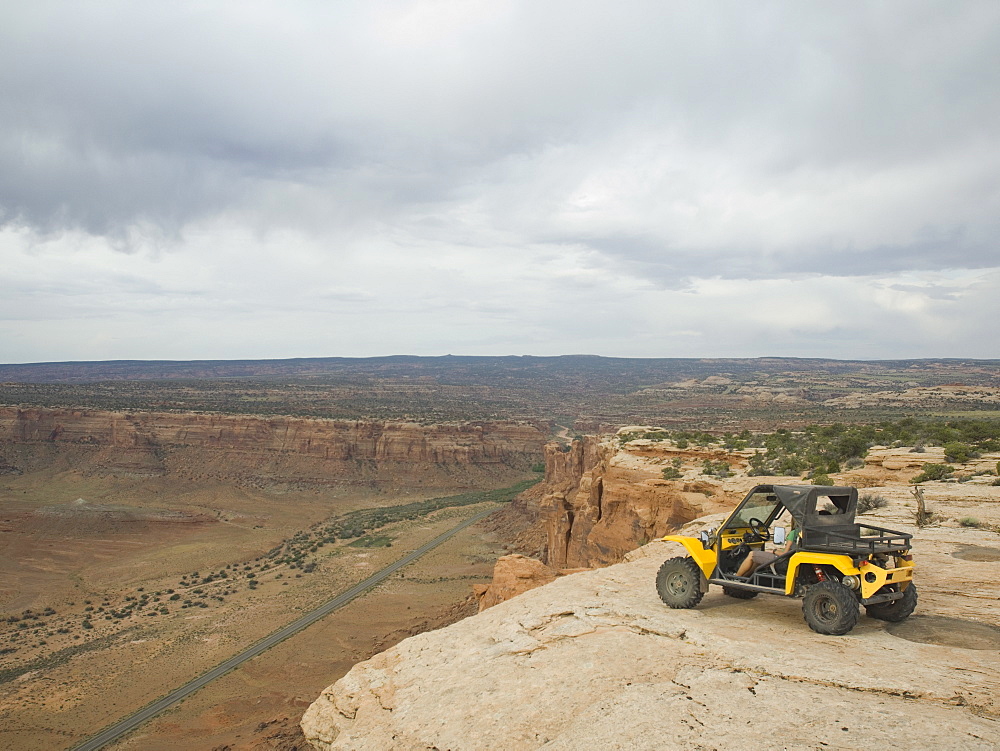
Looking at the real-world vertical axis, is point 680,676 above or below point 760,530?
below

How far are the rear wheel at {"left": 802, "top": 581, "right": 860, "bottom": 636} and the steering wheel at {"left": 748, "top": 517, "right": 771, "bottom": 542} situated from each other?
3.62ft

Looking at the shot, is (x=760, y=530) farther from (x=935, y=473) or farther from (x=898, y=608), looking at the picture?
(x=935, y=473)

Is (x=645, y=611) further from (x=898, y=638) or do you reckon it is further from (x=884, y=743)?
(x=884, y=743)

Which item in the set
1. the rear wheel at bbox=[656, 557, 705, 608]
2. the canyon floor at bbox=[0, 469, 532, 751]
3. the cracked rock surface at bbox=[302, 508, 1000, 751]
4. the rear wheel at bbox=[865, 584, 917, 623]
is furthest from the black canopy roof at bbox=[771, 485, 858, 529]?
the canyon floor at bbox=[0, 469, 532, 751]

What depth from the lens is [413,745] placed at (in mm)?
6066

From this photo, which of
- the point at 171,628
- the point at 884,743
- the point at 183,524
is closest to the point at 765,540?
the point at 884,743

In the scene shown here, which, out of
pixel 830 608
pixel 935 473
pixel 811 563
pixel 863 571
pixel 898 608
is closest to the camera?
pixel 863 571

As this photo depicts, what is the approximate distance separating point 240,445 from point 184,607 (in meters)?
44.7

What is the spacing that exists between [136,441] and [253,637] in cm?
5422

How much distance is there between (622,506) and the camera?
22.4 metres

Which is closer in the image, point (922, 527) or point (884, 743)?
point (884, 743)

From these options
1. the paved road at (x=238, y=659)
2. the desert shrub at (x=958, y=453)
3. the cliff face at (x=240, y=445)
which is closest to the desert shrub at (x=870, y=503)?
the desert shrub at (x=958, y=453)

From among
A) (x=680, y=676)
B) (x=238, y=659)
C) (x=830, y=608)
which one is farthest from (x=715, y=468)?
(x=238, y=659)

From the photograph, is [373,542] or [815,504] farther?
[373,542]
